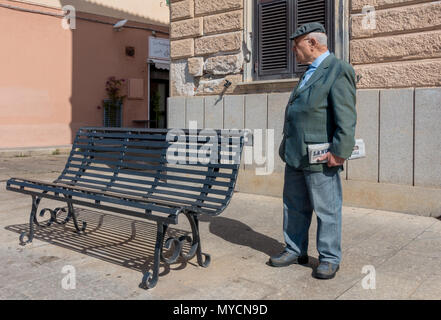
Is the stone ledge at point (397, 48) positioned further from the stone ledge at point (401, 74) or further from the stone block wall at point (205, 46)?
the stone block wall at point (205, 46)

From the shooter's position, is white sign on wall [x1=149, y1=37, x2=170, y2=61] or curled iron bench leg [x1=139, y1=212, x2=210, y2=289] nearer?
curled iron bench leg [x1=139, y1=212, x2=210, y2=289]

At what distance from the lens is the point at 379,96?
5.25 m

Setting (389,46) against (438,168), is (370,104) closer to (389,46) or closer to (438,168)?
(389,46)

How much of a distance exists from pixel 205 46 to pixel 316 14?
1.68 metres

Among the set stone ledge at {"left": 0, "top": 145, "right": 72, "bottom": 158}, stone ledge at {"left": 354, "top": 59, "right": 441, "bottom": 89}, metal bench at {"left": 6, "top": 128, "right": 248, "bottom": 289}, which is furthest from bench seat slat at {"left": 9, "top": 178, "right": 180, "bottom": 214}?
stone ledge at {"left": 0, "top": 145, "right": 72, "bottom": 158}

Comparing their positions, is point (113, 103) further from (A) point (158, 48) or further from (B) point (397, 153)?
(B) point (397, 153)

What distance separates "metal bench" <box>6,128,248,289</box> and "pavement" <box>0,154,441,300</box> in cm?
17

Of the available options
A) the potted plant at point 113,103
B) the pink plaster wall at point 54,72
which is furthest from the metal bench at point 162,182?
the potted plant at point 113,103

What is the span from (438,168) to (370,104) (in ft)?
3.29

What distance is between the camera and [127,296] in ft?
9.35

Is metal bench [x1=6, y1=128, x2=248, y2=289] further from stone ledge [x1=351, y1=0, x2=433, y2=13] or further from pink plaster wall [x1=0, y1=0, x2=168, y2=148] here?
pink plaster wall [x1=0, y1=0, x2=168, y2=148]

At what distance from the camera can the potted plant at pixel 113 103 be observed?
1523cm

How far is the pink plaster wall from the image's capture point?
42.8 ft

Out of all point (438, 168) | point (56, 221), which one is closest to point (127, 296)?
point (56, 221)
